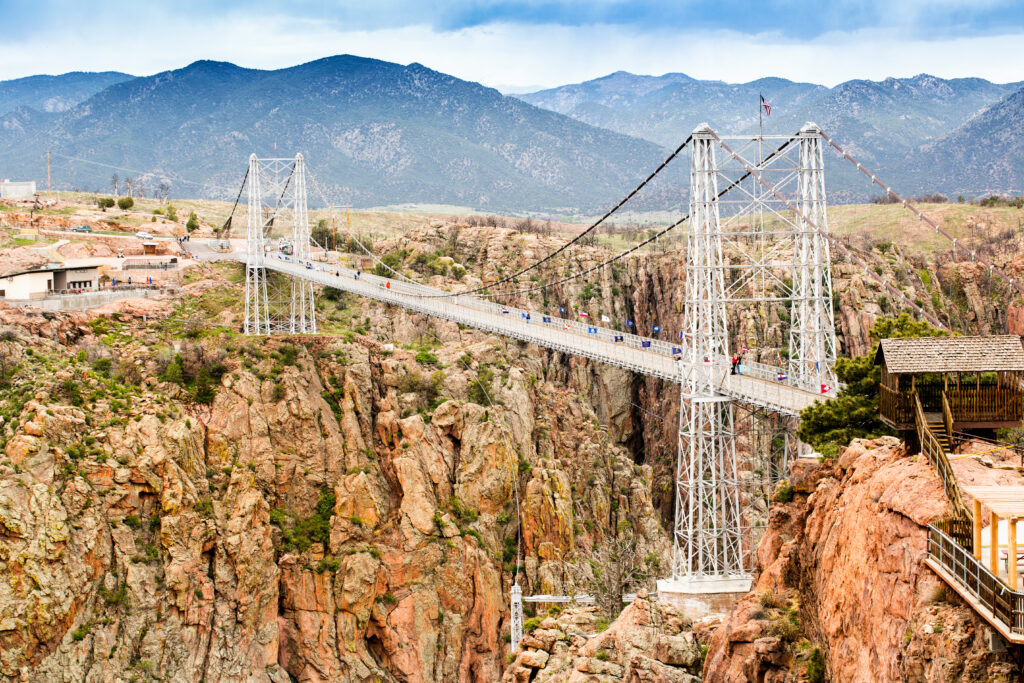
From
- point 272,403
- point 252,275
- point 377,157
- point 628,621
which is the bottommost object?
point 628,621

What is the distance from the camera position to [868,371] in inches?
1222

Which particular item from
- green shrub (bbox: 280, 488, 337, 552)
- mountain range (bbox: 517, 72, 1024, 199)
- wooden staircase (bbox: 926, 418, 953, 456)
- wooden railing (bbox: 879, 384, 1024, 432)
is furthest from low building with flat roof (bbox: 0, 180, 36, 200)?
wooden staircase (bbox: 926, 418, 953, 456)

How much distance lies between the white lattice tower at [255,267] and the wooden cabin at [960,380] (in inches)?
1583

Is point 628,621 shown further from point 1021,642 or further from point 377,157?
point 377,157

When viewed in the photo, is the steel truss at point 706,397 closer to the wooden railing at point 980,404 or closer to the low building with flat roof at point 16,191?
the wooden railing at point 980,404

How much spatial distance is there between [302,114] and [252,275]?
338ft

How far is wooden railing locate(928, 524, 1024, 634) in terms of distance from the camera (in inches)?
536

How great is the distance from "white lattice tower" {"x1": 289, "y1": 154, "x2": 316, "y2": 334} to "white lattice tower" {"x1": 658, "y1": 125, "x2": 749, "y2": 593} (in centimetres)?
2181

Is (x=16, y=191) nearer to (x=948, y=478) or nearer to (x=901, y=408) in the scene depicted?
(x=901, y=408)

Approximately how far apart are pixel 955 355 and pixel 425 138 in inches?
5368

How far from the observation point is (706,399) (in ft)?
130

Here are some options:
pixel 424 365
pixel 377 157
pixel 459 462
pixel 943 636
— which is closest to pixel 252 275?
pixel 424 365

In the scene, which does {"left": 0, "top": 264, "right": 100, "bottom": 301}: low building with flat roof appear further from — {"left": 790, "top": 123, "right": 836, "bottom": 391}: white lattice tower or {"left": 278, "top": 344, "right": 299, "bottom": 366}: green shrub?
{"left": 790, "top": 123, "right": 836, "bottom": 391}: white lattice tower

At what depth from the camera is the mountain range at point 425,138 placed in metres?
131
